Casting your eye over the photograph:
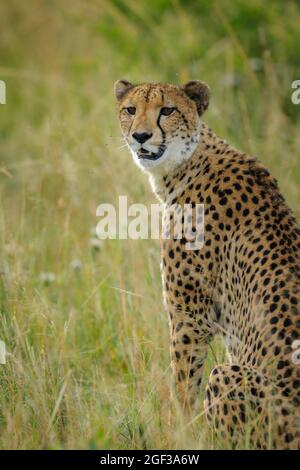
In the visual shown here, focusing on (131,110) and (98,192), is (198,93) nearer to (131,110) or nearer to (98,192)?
(131,110)

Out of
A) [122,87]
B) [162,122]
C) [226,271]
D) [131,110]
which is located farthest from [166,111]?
[226,271]

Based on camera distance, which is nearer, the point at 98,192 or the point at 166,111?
the point at 166,111

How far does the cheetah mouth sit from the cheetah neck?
0.15m

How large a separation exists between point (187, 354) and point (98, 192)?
2.71m

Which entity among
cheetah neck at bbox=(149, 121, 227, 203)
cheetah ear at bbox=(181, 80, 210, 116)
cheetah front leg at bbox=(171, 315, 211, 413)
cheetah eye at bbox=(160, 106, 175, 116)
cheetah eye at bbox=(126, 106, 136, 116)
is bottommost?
cheetah front leg at bbox=(171, 315, 211, 413)

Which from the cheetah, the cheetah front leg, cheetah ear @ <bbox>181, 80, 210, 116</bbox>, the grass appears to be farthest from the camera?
cheetah ear @ <bbox>181, 80, 210, 116</bbox>

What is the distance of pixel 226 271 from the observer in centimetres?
406

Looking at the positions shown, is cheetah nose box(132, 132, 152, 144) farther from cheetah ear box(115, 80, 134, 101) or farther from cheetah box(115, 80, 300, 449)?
cheetah ear box(115, 80, 134, 101)

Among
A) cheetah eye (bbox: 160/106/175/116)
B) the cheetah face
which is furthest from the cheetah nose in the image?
cheetah eye (bbox: 160/106/175/116)

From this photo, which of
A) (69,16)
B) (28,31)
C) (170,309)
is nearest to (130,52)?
(69,16)

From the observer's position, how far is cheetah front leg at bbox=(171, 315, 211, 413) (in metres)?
4.08

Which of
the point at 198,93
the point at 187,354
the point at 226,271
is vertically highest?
the point at 198,93
